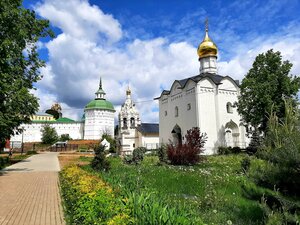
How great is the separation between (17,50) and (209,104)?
20.5 meters

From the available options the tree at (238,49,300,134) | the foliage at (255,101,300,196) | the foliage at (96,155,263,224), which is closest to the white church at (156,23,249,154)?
the tree at (238,49,300,134)

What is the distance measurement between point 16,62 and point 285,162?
1591cm

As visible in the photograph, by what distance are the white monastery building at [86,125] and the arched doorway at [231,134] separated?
47.9m

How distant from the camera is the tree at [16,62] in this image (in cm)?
1382

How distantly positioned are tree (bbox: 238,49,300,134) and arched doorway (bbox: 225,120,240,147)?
3.89 meters

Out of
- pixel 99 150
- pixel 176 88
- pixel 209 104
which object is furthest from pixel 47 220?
pixel 176 88

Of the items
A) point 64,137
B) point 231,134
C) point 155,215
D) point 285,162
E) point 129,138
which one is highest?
point 64,137

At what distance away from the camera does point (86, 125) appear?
75500 millimetres

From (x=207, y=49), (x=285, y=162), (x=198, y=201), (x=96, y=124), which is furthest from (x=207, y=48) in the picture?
(x=96, y=124)

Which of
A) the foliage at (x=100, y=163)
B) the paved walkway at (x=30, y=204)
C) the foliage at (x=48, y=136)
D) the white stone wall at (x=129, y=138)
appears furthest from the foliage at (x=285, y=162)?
the foliage at (x=48, y=136)

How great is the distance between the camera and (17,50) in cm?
1482

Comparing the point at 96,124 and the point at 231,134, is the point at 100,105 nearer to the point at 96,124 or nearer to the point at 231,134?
the point at 96,124

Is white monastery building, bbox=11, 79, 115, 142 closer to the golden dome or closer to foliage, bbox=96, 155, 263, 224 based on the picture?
the golden dome

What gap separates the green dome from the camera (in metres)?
76.2
